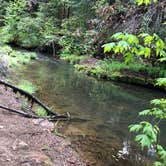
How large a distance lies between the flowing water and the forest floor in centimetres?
Result: 42

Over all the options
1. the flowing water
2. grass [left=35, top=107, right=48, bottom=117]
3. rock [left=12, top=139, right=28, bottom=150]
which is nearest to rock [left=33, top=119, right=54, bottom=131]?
the flowing water

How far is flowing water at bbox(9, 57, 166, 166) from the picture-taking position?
21.4 ft

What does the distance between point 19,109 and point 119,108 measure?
12.0 feet

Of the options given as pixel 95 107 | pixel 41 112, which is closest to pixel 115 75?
pixel 95 107

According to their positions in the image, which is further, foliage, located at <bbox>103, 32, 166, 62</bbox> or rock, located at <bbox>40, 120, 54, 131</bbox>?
rock, located at <bbox>40, 120, 54, 131</bbox>

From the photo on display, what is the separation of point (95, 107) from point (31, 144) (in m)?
4.49

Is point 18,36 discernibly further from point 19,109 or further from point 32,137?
point 32,137

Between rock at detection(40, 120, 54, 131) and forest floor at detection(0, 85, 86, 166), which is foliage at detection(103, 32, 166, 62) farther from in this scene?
rock at detection(40, 120, 54, 131)

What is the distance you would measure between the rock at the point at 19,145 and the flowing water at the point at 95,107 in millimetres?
1215

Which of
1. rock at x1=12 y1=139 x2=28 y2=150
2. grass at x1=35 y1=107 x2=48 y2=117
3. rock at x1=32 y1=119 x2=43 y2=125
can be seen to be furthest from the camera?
grass at x1=35 y1=107 x2=48 y2=117

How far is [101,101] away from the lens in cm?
1099

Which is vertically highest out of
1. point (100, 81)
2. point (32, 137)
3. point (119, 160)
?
point (32, 137)

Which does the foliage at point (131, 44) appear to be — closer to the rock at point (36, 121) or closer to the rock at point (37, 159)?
the rock at point (37, 159)

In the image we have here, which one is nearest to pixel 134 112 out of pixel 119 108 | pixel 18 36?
pixel 119 108
